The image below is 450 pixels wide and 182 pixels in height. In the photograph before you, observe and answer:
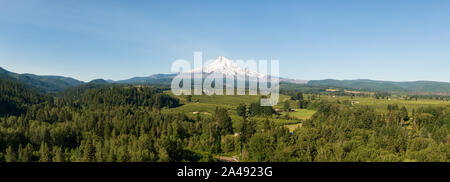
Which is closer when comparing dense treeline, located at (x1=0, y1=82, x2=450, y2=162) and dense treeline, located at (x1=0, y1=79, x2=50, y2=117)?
dense treeline, located at (x1=0, y1=82, x2=450, y2=162)

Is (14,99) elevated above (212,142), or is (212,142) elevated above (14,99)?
(14,99)

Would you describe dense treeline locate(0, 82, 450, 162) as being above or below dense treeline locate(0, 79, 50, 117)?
below

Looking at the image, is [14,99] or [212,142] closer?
[212,142]

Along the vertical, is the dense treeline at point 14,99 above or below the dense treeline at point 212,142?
above

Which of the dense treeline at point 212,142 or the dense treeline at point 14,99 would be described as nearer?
the dense treeline at point 212,142
